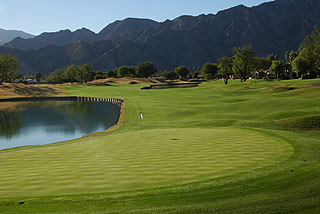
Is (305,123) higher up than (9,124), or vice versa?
(305,123)

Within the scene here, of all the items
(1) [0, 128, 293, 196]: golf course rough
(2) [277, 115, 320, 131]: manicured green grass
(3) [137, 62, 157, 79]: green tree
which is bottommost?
(2) [277, 115, 320, 131]: manicured green grass

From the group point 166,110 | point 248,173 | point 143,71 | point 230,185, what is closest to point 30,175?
point 230,185

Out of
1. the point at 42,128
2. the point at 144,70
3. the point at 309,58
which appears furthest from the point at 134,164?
the point at 144,70

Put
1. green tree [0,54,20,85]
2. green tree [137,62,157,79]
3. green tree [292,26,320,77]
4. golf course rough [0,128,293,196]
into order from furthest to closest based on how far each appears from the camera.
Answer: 1. green tree [137,62,157,79]
2. green tree [0,54,20,85]
3. green tree [292,26,320,77]
4. golf course rough [0,128,293,196]

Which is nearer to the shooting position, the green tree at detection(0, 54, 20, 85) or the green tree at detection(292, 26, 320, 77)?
the green tree at detection(292, 26, 320, 77)

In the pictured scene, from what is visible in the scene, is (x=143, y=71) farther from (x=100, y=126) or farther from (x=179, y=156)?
(x=179, y=156)

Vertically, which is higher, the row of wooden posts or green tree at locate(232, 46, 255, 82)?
green tree at locate(232, 46, 255, 82)

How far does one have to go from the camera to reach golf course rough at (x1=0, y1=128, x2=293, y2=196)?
30.7 feet

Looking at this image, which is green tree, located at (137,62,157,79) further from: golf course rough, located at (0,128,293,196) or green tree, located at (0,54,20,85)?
golf course rough, located at (0,128,293,196)

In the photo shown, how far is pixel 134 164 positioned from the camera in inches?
457

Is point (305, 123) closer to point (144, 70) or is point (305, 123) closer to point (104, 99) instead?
point (104, 99)

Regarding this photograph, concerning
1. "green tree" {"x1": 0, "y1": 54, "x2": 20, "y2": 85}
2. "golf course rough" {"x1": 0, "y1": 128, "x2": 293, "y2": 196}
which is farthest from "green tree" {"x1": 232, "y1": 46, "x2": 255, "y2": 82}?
"green tree" {"x1": 0, "y1": 54, "x2": 20, "y2": 85}

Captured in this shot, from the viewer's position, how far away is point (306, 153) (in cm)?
1293

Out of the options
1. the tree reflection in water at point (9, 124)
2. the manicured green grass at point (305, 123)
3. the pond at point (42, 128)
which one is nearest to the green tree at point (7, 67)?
the tree reflection in water at point (9, 124)
